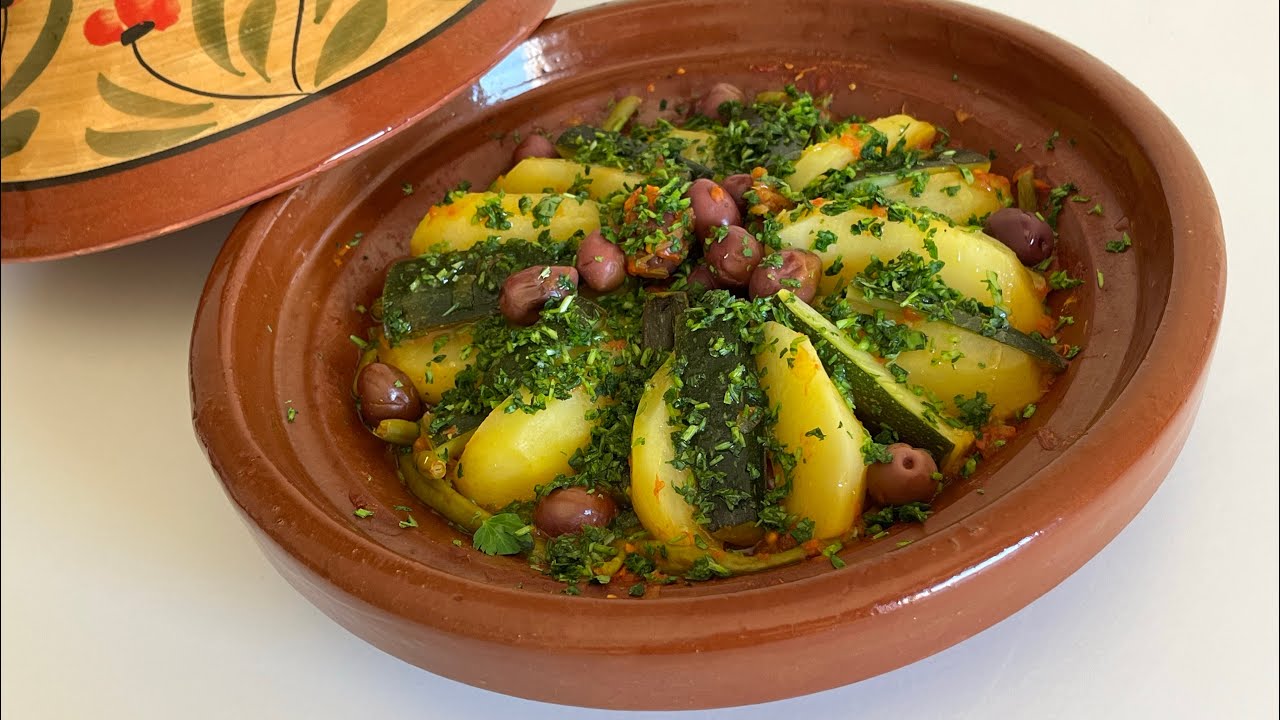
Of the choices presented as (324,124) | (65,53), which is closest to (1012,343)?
(324,124)

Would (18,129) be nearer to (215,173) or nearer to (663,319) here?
(215,173)

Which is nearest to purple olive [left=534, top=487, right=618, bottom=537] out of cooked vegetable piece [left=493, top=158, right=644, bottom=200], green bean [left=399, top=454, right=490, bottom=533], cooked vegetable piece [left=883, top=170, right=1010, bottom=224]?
green bean [left=399, top=454, right=490, bottom=533]

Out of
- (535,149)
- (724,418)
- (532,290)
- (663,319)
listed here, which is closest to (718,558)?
(724,418)

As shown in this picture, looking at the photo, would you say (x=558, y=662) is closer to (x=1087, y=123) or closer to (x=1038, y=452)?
(x=1038, y=452)

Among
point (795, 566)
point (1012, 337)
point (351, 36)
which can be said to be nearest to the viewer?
point (795, 566)

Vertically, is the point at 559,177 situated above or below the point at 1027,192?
A: above

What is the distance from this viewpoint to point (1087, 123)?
89.7 inches

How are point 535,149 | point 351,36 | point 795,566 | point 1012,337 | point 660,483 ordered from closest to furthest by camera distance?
point 795,566
point 660,483
point 1012,337
point 351,36
point 535,149

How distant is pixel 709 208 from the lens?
2.18 meters

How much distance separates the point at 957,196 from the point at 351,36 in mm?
1420

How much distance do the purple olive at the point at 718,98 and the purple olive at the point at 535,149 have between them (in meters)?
0.40

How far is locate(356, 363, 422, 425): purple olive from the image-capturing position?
2.19 metres

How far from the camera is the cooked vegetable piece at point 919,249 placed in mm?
2092

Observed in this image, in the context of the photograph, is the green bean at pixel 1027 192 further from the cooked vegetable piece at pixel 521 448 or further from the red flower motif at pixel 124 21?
the red flower motif at pixel 124 21
